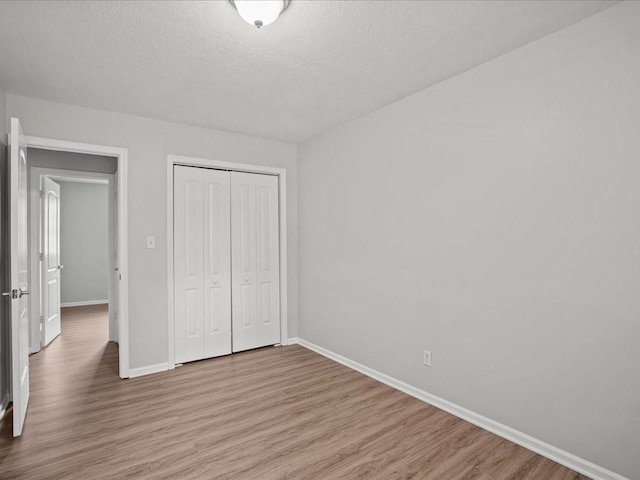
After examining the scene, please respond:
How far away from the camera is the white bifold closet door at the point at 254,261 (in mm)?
4078

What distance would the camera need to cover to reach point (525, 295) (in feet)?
7.37

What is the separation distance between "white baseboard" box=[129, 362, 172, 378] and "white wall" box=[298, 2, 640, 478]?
207 cm

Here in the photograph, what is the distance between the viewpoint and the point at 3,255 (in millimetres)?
2760

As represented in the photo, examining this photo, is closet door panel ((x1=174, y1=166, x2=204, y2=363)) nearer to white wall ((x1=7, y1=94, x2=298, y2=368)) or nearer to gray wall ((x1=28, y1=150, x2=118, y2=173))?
white wall ((x1=7, y1=94, x2=298, y2=368))

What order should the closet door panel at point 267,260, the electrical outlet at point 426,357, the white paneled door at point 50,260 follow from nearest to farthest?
the electrical outlet at point 426,357, the closet door panel at point 267,260, the white paneled door at point 50,260

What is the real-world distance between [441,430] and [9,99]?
424 cm

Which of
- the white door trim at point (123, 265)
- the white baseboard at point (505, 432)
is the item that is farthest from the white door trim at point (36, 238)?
the white baseboard at point (505, 432)

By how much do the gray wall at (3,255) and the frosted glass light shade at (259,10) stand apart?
234 centimetres

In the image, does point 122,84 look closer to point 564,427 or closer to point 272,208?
point 272,208

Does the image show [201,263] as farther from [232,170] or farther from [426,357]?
[426,357]

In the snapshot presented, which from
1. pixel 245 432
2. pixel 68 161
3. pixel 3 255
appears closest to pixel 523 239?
pixel 245 432

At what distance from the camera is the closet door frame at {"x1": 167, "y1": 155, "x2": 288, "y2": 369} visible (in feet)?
11.8

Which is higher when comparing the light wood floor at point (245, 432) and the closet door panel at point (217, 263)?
the closet door panel at point (217, 263)

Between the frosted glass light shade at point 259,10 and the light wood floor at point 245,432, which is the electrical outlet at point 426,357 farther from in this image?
the frosted glass light shade at point 259,10
